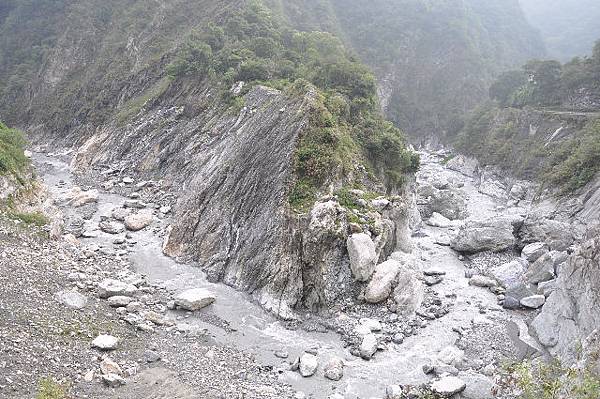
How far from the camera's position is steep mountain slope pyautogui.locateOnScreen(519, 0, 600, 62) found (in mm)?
156750

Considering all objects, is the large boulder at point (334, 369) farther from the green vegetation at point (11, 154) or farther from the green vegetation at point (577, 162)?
the green vegetation at point (577, 162)

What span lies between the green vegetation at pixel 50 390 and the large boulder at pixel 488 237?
30.2m

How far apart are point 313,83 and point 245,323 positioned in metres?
Answer: 28.5

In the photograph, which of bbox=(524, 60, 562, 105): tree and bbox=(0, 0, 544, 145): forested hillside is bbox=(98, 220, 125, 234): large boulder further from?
bbox=(524, 60, 562, 105): tree

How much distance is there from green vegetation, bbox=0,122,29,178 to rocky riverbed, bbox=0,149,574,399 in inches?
221

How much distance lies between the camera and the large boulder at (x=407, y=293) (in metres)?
27.2

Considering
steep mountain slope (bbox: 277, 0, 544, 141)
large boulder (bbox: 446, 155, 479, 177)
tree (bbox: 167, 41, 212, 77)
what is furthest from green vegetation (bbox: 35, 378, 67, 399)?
steep mountain slope (bbox: 277, 0, 544, 141)

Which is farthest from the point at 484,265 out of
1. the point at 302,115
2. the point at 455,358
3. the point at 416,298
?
the point at 302,115

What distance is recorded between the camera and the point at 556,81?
73688 millimetres

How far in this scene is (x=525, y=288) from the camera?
29.4m

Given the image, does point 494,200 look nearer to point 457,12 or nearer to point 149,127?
point 149,127

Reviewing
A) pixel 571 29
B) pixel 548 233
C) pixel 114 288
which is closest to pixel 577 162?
pixel 548 233

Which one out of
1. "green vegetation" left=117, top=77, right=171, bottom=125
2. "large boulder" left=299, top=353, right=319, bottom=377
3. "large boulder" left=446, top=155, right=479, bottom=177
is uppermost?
"large boulder" left=299, top=353, right=319, bottom=377

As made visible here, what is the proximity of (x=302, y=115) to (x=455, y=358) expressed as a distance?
20.2 metres
